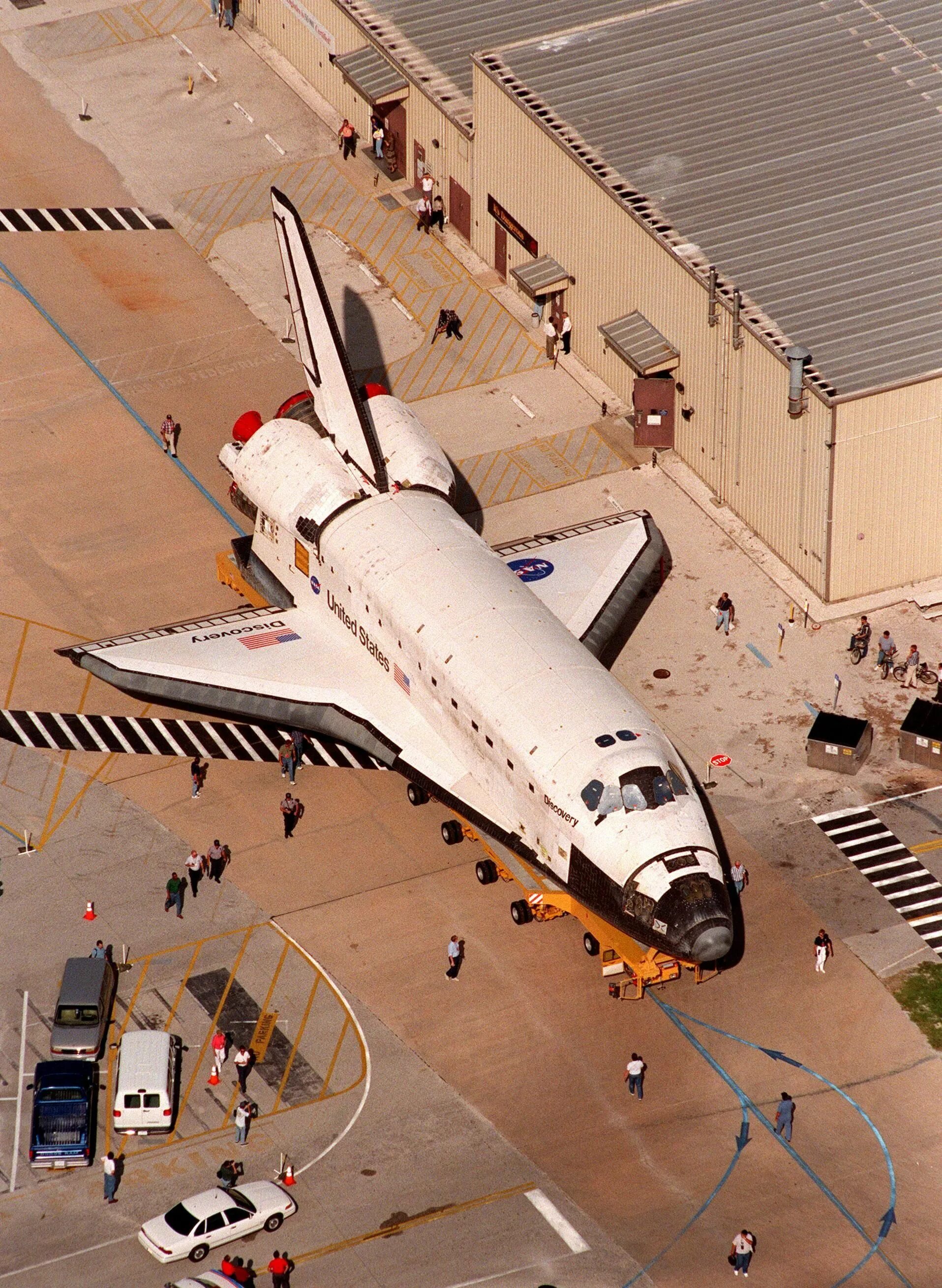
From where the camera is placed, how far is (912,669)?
7738cm

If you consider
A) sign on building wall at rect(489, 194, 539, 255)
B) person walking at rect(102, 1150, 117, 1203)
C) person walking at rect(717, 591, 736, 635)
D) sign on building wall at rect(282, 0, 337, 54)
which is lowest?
person walking at rect(102, 1150, 117, 1203)

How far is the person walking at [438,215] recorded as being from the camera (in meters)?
99.8

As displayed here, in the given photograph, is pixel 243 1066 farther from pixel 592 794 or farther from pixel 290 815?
pixel 592 794

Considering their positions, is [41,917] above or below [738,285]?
below

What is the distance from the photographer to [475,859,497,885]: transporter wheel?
6950 cm

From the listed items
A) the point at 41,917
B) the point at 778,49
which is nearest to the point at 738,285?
the point at 778,49

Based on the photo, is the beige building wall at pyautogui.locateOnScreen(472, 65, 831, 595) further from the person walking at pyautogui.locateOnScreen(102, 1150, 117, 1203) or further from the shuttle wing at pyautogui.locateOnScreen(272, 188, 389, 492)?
the person walking at pyautogui.locateOnScreen(102, 1150, 117, 1203)

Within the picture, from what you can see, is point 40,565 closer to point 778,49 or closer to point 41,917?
point 41,917

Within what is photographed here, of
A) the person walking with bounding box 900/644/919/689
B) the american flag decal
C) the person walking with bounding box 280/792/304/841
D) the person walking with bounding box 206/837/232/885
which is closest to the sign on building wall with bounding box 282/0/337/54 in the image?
the american flag decal

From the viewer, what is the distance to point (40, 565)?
8262 centimetres

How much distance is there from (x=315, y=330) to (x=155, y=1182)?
99.2 feet

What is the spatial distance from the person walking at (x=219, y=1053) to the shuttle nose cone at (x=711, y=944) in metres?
13.6

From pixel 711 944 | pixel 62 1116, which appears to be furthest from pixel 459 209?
pixel 62 1116

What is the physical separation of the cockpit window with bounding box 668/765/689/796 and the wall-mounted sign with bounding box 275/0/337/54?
53.4 metres
